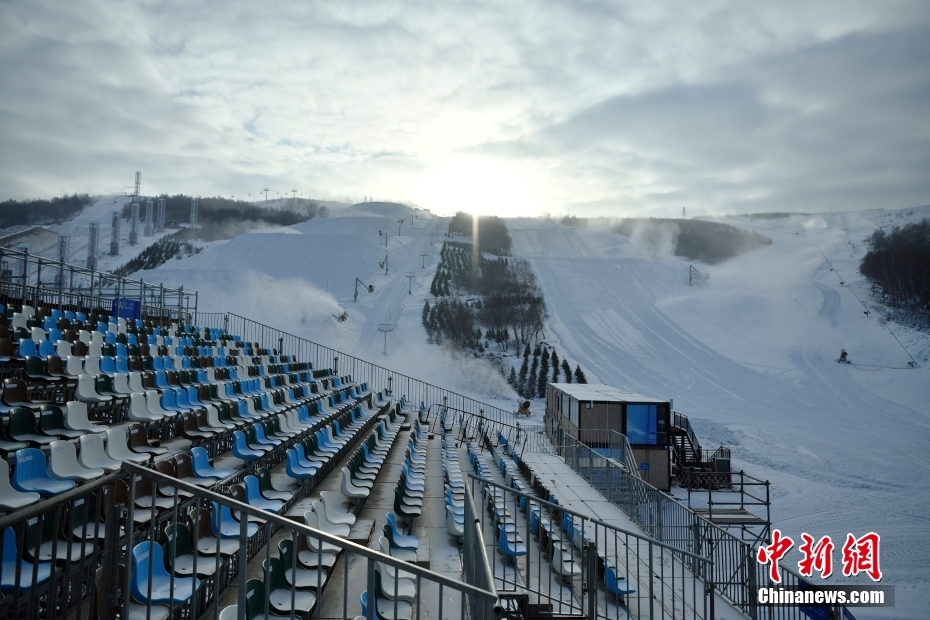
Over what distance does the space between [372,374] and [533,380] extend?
9.63 metres

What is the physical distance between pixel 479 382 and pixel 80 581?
106 ft

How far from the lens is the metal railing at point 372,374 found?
88.9ft

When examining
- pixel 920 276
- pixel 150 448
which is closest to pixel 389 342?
pixel 150 448

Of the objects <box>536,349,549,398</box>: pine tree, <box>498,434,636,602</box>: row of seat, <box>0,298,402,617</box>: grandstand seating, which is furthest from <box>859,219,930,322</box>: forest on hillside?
<box>0,298,402,617</box>: grandstand seating

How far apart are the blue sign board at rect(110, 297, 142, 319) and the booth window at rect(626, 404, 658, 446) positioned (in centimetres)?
1632

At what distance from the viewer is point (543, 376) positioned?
35656 mm

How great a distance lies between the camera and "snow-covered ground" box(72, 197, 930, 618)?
20172mm

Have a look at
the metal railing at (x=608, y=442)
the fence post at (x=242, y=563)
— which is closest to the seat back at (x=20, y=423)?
the fence post at (x=242, y=563)

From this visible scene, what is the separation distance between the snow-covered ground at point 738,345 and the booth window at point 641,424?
14.2 feet

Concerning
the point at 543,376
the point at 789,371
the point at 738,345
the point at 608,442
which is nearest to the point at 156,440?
the point at 608,442

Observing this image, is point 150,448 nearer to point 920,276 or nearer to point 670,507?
point 670,507

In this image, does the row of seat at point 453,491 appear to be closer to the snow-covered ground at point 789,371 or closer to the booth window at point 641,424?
the booth window at point 641,424

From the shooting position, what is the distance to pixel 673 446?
75.7 ft

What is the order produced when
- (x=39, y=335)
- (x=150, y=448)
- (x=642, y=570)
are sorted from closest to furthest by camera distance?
(x=150, y=448)
(x=642, y=570)
(x=39, y=335)
